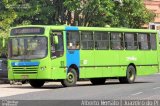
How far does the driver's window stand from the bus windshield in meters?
0.39

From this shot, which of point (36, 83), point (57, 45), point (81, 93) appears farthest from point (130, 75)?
point (81, 93)

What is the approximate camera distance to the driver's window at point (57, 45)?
91.8 feet

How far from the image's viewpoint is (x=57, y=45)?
2830 centimetres

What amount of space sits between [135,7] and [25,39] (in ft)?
62.9

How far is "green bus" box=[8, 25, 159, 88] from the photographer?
1102 inches

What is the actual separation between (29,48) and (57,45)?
1295 mm

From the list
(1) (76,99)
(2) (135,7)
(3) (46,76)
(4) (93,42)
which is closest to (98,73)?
(4) (93,42)

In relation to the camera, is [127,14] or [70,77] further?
[127,14]

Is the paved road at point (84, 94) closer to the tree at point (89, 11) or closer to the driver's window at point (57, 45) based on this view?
the driver's window at point (57, 45)

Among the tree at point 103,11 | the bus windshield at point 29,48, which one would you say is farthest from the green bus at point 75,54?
the tree at point 103,11

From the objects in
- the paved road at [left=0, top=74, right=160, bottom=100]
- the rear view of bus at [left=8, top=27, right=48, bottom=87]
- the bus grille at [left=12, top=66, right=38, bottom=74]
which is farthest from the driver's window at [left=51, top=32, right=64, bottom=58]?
the paved road at [left=0, top=74, right=160, bottom=100]

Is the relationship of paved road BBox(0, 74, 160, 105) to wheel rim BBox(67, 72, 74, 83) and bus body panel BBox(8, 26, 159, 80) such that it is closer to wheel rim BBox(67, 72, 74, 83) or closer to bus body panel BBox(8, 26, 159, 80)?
bus body panel BBox(8, 26, 159, 80)

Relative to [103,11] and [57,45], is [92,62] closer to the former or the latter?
[57,45]

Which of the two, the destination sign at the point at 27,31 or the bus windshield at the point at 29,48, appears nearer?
the bus windshield at the point at 29,48
